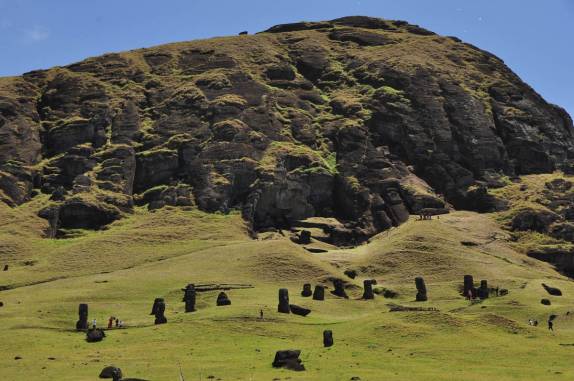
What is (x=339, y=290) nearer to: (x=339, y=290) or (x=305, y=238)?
(x=339, y=290)

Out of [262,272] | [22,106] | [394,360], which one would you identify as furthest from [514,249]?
[22,106]

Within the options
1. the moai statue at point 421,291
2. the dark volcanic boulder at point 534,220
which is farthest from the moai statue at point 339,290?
the dark volcanic boulder at point 534,220

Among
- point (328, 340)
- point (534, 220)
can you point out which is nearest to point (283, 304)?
point (328, 340)

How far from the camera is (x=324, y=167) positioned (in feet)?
545

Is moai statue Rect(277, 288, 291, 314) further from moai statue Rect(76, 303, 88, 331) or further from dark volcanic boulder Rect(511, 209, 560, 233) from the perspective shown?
dark volcanic boulder Rect(511, 209, 560, 233)

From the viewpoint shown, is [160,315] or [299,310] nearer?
[160,315]

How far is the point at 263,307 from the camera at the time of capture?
78.8m

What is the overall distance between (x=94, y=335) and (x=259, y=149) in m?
107

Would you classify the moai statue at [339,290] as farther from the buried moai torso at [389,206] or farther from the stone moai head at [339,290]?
the buried moai torso at [389,206]

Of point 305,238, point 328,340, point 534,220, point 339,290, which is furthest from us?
point 534,220

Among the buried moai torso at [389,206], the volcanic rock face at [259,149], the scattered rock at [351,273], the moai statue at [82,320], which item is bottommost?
the moai statue at [82,320]

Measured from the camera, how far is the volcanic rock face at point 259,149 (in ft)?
509

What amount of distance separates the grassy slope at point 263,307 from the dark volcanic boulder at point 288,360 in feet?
3.57

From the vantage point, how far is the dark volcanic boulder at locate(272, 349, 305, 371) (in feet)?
161
